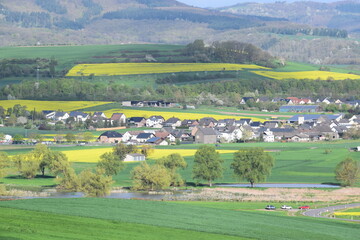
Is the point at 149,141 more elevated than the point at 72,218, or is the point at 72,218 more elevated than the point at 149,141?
the point at 72,218

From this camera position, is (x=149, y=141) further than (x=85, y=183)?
Yes

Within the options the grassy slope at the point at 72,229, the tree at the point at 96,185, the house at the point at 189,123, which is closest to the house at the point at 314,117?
the house at the point at 189,123

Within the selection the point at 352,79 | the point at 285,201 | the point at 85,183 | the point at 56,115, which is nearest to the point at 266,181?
the point at 285,201

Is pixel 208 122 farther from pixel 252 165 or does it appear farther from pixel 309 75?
pixel 309 75

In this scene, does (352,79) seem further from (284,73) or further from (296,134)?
(296,134)

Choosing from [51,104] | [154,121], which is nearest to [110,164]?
[154,121]

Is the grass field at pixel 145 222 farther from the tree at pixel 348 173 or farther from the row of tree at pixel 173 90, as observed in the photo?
the row of tree at pixel 173 90
